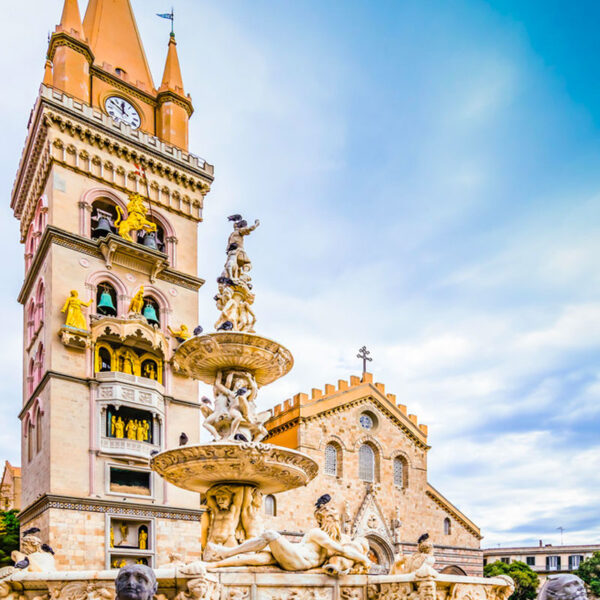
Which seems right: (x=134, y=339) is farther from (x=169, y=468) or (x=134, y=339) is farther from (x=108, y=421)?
(x=169, y=468)

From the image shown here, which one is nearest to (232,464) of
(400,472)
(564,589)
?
(564,589)

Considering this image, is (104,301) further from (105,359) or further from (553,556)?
(553,556)

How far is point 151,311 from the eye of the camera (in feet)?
96.2

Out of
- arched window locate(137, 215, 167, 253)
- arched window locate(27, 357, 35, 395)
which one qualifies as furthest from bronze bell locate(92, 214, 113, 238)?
arched window locate(27, 357, 35, 395)

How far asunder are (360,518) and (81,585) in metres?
32.4

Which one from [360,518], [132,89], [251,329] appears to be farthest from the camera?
[360,518]

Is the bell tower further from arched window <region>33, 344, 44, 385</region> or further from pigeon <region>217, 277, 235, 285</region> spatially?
pigeon <region>217, 277, 235, 285</region>

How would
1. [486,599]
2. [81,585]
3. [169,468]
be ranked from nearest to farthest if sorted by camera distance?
[81,585] → [486,599] → [169,468]

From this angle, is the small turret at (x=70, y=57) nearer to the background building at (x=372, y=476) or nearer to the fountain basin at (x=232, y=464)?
the background building at (x=372, y=476)

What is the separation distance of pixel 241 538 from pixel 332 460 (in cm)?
2748

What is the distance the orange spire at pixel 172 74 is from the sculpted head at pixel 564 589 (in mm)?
33859

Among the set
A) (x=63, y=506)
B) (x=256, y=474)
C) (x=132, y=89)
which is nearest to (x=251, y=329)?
(x=256, y=474)

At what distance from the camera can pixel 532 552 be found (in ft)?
244

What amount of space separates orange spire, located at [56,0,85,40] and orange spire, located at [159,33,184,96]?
4.91 m
